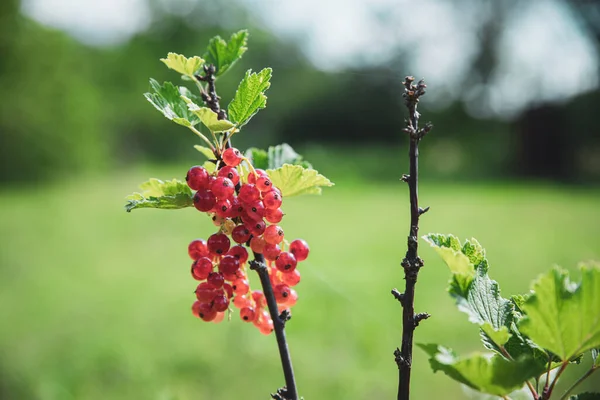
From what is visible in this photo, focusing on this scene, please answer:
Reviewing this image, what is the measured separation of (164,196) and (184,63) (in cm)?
12

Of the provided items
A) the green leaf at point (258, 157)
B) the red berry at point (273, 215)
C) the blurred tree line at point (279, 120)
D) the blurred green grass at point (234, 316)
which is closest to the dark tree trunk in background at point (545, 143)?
the blurred tree line at point (279, 120)

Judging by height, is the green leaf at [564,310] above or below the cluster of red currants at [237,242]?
below

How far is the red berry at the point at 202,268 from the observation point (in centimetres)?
50

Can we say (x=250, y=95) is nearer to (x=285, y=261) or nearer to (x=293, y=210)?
(x=285, y=261)

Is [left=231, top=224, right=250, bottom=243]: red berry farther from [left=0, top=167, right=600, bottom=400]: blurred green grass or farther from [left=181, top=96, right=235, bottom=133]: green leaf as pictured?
[left=0, top=167, right=600, bottom=400]: blurred green grass

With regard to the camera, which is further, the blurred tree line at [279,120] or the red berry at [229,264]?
the blurred tree line at [279,120]

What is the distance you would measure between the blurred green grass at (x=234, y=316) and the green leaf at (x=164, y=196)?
0.29m

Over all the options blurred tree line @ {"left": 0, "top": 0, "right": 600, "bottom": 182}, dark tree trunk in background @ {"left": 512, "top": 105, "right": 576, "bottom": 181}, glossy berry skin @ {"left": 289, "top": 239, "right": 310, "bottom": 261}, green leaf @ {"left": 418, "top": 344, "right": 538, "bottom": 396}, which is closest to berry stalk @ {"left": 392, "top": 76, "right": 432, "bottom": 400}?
green leaf @ {"left": 418, "top": 344, "right": 538, "bottom": 396}

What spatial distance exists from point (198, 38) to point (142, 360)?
1385cm

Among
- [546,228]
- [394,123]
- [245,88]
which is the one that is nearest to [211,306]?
[245,88]

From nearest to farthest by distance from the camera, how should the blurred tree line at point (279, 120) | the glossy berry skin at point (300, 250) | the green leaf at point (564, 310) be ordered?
the green leaf at point (564, 310) < the glossy berry skin at point (300, 250) < the blurred tree line at point (279, 120)

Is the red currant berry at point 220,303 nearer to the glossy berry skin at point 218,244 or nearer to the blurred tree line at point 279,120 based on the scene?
the glossy berry skin at point 218,244

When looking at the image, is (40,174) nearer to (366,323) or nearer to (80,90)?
(80,90)

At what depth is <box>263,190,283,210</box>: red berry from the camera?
17.5 inches
